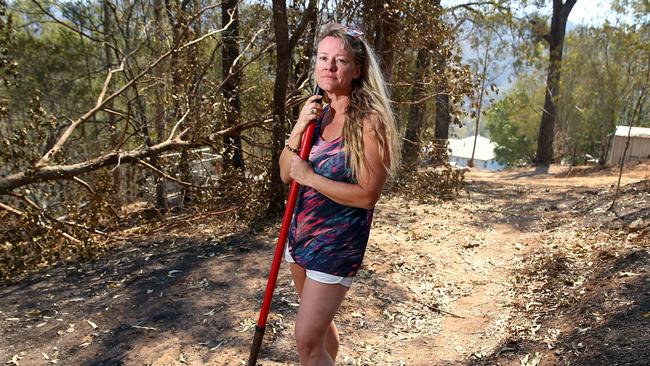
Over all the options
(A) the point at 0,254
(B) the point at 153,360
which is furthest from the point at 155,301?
(A) the point at 0,254

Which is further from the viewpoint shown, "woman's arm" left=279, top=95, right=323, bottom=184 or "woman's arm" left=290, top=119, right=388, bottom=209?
"woman's arm" left=279, top=95, right=323, bottom=184

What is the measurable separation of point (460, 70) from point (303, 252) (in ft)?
17.5

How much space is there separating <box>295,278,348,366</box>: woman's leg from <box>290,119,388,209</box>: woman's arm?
33cm

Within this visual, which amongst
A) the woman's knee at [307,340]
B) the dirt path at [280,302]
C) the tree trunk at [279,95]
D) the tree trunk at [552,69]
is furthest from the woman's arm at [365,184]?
the tree trunk at [552,69]

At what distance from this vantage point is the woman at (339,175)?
168 cm

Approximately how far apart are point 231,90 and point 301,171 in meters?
5.70

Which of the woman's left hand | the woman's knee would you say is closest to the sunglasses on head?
the woman's left hand

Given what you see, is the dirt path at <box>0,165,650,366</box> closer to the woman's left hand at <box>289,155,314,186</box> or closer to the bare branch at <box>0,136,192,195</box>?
the bare branch at <box>0,136,192,195</box>

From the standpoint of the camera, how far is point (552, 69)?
1720cm

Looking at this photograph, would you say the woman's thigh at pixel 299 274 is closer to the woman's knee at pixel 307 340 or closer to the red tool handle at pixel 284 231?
the red tool handle at pixel 284 231

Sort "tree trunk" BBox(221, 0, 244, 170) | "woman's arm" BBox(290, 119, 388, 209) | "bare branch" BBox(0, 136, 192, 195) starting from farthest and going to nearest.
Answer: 1. "tree trunk" BBox(221, 0, 244, 170)
2. "bare branch" BBox(0, 136, 192, 195)
3. "woman's arm" BBox(290, 119, 388, 209)

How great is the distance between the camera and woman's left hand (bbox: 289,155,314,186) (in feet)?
5.84

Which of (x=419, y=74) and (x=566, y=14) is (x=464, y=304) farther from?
(x=566, y=14)

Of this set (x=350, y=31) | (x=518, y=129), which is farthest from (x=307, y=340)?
(x=518, y=129)
